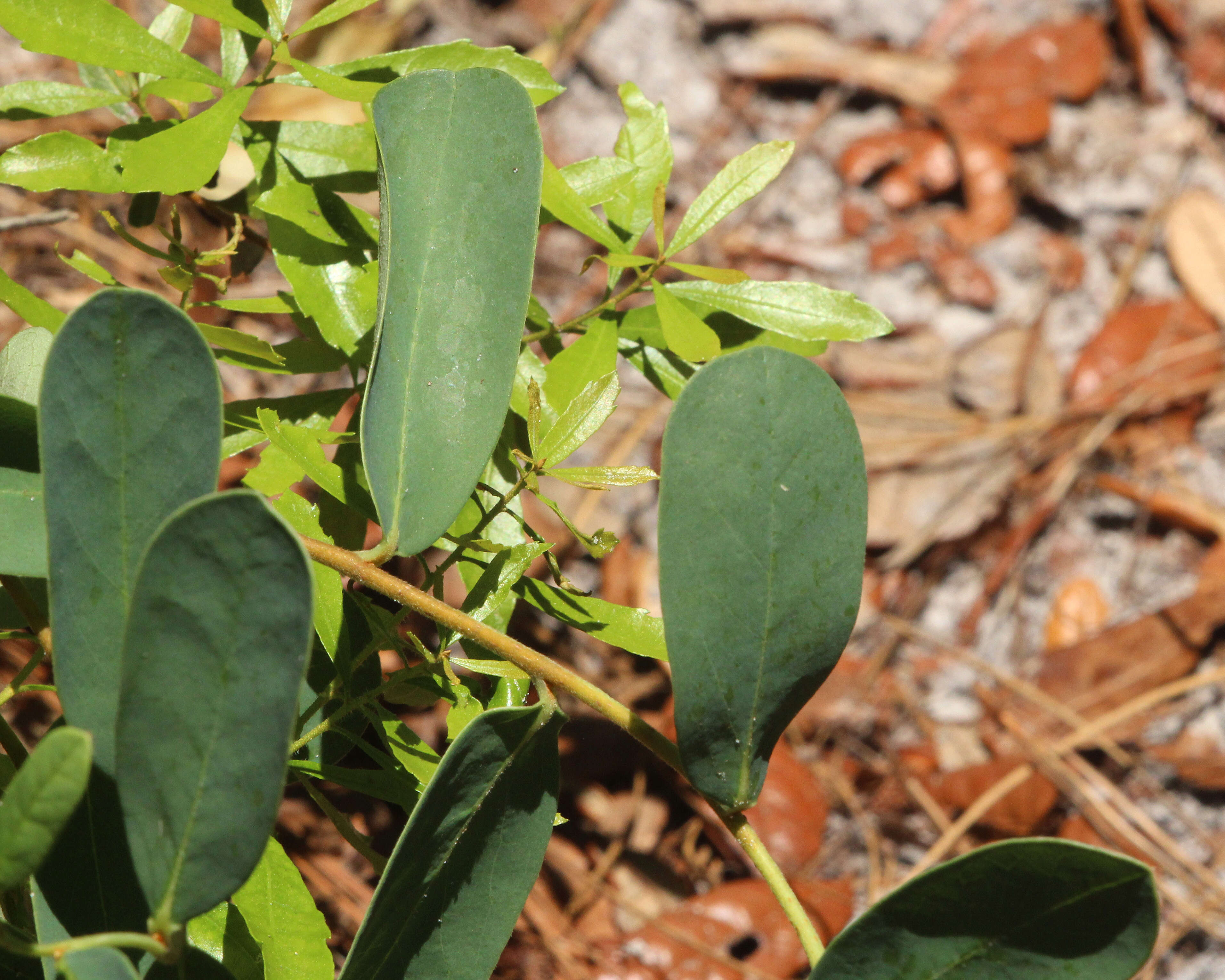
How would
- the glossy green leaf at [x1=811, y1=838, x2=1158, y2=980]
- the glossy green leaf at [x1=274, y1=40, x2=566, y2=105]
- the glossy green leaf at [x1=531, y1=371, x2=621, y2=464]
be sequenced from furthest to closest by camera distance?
the glossy green leaf at [x1=274, y1=40, x2=566, y2=105], the glossy green leaf at [x1=531, y1=371, x2=621, y2=464], the glossy green leaf at [x1=811, y1=838, x2=1158, y2=980]

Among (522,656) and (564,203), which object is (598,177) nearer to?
(564,203)

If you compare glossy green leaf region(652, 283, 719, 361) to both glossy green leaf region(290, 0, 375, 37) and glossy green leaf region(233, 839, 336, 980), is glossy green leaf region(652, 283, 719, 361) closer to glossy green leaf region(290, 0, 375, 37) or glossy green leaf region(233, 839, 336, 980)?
glossy green leaf region(290, 0, 375, 37)

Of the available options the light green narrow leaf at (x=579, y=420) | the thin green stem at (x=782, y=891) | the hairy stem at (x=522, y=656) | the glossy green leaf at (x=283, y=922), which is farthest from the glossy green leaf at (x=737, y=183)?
the glossy green leaf at (x=283, y=922)

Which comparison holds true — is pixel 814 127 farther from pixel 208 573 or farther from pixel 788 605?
pixel 208 573

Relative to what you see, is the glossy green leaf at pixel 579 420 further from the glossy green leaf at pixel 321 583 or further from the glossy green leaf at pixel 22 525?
the glossy green leaf at pixel 22 525

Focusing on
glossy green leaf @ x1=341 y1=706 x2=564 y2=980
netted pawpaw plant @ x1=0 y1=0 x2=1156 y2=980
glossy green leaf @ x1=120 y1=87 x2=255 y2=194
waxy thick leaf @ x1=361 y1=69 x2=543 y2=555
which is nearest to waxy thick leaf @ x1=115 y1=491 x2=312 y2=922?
netted pawpaw plant @ x1=0 y1=0 x2=1156 y2=980

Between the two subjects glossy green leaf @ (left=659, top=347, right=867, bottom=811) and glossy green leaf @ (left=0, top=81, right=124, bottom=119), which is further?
glossy green leaf @ (left=0, top=81, right=124, bottom=119)
